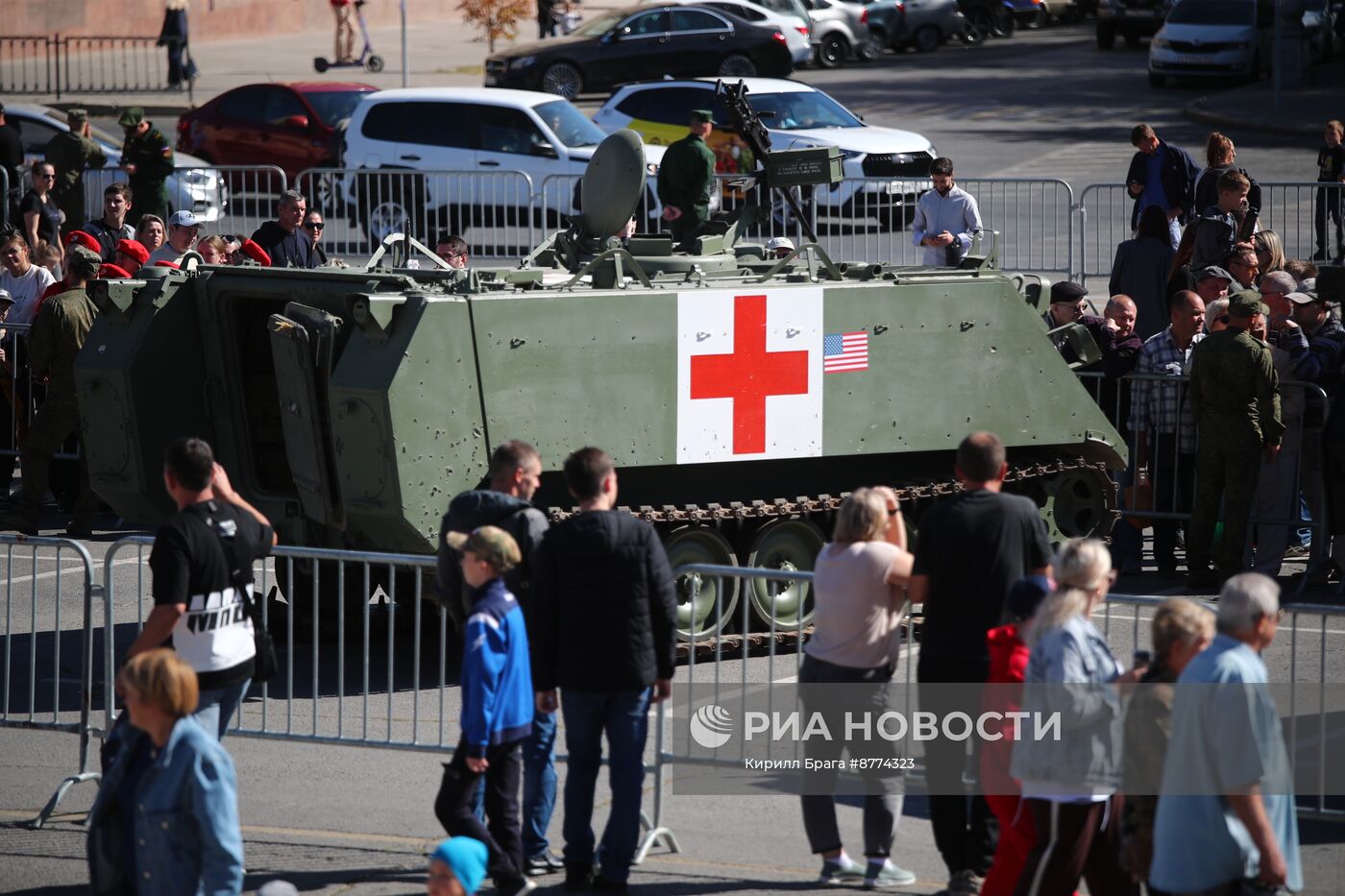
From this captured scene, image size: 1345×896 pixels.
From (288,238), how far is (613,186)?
423cm

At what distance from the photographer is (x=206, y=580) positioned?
23.6 feet

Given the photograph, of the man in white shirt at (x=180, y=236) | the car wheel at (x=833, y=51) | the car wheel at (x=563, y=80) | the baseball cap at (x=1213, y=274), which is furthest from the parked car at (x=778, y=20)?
the baseball cap at (x=1213, y=274)

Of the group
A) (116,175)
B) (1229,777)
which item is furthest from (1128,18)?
(1229,777)

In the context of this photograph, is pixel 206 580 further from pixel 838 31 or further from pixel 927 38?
pixel 927 38

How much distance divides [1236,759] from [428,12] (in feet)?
152

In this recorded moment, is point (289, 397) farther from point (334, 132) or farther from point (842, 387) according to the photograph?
point (334, 132)

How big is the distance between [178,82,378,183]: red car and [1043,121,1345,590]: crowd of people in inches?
518

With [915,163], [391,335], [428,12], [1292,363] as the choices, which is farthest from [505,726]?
[428,12]

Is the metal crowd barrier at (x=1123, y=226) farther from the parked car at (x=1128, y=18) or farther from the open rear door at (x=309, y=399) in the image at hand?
the parked car at (x=1128, y=18)

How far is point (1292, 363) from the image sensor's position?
12.0 meters

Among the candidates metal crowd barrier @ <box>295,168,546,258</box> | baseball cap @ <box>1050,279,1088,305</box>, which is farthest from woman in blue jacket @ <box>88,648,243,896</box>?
metal crowd barrier @ <box>295,168,546,258</box>

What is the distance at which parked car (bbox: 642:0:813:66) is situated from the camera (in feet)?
112

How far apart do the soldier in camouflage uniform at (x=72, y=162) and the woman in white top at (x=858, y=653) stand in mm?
15159

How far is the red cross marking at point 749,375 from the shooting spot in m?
10.7
